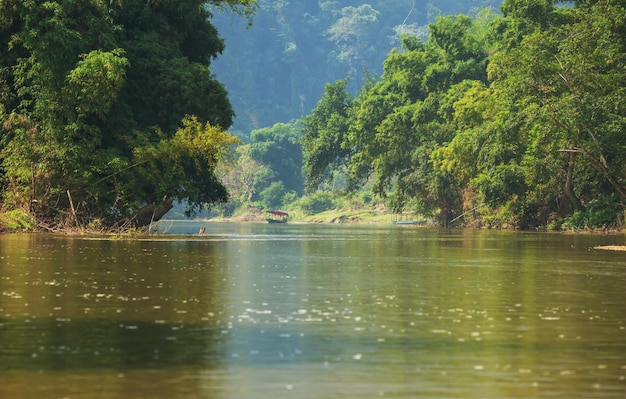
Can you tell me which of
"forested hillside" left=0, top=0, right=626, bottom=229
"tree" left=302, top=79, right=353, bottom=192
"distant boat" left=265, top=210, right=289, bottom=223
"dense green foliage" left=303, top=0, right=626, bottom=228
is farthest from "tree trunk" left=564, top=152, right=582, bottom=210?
"distant boat" left=265, top=210, right=289, bottom=223

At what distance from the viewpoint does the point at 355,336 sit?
1736 centimetres

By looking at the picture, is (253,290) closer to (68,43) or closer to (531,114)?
(68,43)

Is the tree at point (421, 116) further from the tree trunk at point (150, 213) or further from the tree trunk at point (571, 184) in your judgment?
the tree trunk at point (150, 213)

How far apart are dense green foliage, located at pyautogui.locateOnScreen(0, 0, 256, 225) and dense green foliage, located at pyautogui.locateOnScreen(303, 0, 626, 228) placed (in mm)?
21493

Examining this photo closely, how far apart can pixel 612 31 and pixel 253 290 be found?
5375 cm

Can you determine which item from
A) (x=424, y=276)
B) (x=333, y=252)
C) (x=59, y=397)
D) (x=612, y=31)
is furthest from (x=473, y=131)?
(x=59, y=397)

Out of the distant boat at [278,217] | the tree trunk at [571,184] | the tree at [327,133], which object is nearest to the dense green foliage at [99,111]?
the tree trunk at [571,184]

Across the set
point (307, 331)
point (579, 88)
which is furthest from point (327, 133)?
point (307, 331)

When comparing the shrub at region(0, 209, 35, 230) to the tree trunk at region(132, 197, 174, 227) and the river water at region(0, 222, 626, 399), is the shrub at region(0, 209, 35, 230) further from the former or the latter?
the river water at region(0, 222, 626, 399)

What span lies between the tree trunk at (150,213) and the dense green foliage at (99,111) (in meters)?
1.20

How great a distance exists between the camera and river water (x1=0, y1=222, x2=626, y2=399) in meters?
13.0

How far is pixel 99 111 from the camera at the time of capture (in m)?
59.8

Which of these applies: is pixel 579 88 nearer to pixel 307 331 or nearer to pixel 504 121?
pixel 504 121

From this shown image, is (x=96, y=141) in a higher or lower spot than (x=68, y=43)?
lower
